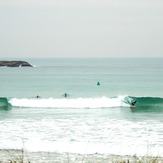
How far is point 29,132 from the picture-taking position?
18.3 metres

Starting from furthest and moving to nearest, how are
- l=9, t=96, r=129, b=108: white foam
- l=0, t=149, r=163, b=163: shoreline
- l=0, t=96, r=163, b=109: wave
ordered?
1. l=9, t=96, r=129, b=108: white foam
2. l=0, t=96, r=163, b=109: wave
3. l=0, t=149, r=163, b=163: shoreline

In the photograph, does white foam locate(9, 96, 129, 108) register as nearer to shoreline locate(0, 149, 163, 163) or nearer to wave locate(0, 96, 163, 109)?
wave locate(0, 96, 163, 109)

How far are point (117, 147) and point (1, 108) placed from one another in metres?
17.1

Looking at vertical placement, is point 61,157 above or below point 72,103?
below

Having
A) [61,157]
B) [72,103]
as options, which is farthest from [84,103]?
[61,157]

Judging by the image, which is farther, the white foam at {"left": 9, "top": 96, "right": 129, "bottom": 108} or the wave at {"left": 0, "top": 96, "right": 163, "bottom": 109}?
the white foam at {"left": 9, "top": 96, "right": 129, "bottom": 108}

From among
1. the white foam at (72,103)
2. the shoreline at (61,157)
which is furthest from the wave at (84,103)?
the shoreline at (61,157)

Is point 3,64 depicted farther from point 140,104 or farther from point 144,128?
point 144,128

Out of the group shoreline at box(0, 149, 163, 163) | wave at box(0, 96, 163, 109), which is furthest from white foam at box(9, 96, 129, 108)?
shoreline at box(0, 149, 163, 163)

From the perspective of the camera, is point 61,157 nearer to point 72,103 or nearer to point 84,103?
point 72,103

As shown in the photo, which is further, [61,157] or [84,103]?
[84,103]

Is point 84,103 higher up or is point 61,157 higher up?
point 84,103

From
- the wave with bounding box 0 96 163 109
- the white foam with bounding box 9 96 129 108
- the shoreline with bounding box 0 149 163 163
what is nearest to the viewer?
the shoreline with bounding box 0 149 163 163

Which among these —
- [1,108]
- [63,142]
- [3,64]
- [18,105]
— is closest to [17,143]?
[63,142]
